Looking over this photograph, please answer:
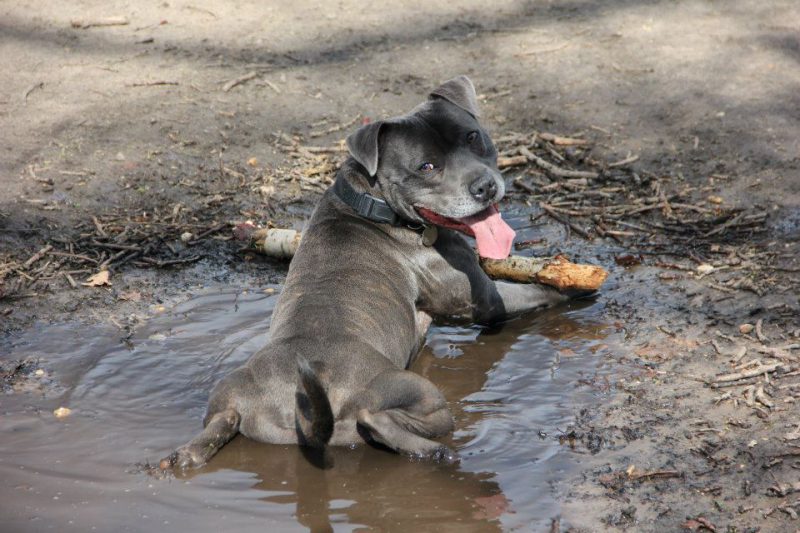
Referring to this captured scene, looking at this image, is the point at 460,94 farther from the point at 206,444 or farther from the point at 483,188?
the point at 206,444

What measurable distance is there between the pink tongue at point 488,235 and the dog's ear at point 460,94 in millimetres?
766

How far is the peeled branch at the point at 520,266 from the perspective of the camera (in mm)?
6910

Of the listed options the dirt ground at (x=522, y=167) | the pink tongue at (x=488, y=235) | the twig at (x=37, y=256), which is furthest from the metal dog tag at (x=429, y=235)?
the twig at (x=37, y=256)

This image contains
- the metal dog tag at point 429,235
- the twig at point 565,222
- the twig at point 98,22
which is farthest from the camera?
the twig at point 98,22

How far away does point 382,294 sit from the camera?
6016mm

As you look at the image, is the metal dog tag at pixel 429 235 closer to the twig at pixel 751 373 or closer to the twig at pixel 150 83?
the twig at pixel 751 373

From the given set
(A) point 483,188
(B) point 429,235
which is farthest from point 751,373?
(B) point 429,235

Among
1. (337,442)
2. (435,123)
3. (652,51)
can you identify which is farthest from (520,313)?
(652,51)

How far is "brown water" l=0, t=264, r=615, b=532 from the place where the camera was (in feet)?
15.7

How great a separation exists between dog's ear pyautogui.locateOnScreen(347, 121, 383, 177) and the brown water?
53.6 inches

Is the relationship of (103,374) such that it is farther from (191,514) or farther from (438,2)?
(438,2)

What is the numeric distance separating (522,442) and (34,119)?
602 cm

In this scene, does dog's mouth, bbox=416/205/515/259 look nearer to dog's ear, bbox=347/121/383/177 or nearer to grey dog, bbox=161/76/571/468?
grey dog, bbox=161/76/571/468

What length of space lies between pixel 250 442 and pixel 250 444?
1cm
